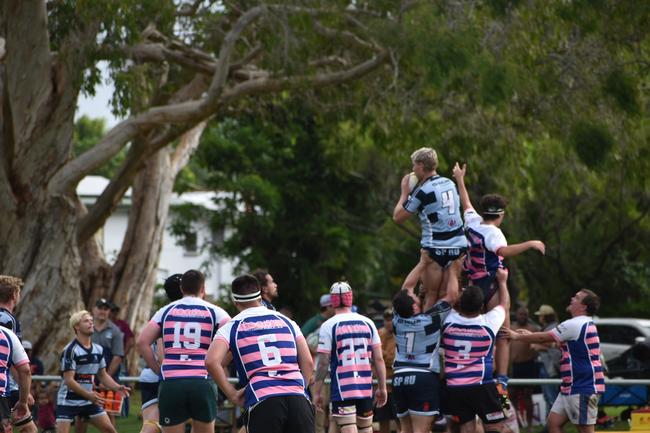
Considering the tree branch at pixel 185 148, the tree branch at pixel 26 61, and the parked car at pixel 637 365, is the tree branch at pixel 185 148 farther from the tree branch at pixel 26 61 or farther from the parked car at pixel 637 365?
the parked car at pixel 637 365

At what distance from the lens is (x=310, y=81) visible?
2370cm

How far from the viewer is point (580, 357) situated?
13539 millimetres

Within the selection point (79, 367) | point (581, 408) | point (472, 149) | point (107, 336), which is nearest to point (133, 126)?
point (107, 336)

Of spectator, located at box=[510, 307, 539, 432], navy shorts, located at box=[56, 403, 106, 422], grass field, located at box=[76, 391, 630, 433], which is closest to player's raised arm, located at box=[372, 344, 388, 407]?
navy shorts, located at box=[56, 403, 106, 422]

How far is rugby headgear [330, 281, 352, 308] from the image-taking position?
497 inches

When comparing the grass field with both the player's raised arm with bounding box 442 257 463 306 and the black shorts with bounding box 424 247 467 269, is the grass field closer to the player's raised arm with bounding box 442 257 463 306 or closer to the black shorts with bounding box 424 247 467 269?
the player's raised arm with bounding box 442 257 463 306

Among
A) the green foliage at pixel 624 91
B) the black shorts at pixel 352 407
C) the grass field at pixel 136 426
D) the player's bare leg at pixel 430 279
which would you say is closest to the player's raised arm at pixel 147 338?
the black shorts at pixel 352 407

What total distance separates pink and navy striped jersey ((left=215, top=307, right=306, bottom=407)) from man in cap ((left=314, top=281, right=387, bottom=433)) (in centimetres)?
303

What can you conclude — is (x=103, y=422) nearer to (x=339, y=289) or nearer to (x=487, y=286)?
(x=339, y=289)

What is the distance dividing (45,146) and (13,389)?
11.1m

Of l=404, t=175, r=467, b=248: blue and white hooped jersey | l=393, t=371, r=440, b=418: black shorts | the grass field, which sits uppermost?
l=404, t=175, r=467, b=248: blue and white hooped jersey

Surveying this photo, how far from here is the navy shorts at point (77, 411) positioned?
14.8 m

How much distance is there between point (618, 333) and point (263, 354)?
20.0 metres

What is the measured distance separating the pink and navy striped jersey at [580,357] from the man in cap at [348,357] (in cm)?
211
